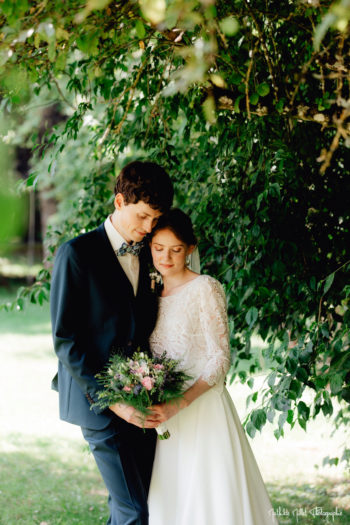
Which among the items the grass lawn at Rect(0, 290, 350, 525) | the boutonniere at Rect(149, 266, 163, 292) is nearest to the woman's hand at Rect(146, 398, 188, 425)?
the boutonniere at Rect(149, 266, 163, 292)

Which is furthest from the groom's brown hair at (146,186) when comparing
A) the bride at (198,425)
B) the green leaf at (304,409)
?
the green leaf at (304,409)

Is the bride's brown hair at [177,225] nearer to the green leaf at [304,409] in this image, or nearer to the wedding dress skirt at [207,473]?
the wedding dress skirt at [207,473]

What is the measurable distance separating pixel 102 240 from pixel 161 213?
328mm

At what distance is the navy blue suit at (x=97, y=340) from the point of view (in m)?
2.75

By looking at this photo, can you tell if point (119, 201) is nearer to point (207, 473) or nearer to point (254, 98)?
point (254, 98)

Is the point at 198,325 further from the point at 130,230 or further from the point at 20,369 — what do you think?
the point at 20,369

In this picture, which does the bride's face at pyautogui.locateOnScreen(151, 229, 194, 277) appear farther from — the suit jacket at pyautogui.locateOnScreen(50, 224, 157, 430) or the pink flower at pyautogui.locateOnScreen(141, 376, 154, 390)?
the pink flower at pyautogui.locateOnScreen(141, 376, 154, 390)

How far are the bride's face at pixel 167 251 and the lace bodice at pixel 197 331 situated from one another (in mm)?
139

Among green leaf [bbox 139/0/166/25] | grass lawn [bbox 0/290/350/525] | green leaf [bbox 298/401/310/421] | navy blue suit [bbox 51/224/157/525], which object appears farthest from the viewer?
grass lawn [bbox 0/290/350/525]

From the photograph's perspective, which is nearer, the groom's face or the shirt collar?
the groom's face

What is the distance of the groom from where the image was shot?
276 centimetres

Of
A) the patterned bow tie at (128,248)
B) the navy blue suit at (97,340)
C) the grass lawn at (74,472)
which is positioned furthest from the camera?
the grass lawn at (74,472)

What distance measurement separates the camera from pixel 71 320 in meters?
2.76

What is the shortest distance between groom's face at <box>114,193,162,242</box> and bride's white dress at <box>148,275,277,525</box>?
38cm
